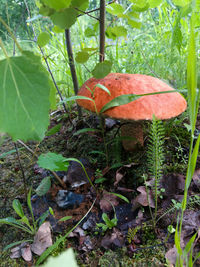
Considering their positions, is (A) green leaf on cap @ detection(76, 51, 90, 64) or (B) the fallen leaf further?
(A) green leaf on cap @ detection(76, 51, 90, 64)

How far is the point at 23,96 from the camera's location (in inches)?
20.3

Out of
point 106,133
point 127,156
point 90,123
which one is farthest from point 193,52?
point 90,123

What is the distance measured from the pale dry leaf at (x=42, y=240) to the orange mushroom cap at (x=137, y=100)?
0.65 meters

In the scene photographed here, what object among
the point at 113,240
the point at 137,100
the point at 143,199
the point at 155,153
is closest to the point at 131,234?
the point at 113,240

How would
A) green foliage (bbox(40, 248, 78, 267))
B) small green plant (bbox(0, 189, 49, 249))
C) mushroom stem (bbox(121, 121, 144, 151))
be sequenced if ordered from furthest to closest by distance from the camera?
mushroom stem (bbox(121, 121, 144, 151)) < small green plant (bbox(0, 189, 49, 249)) < green foliage (bbox(40, 248, 78, 267))

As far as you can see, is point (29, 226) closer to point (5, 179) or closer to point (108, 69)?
point (5, 179)

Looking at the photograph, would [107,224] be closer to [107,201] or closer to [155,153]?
[107,201]

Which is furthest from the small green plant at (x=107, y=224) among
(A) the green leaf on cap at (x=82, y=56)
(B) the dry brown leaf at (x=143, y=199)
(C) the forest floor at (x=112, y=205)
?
(A) the green leaf on cap at (x=82, y=56)

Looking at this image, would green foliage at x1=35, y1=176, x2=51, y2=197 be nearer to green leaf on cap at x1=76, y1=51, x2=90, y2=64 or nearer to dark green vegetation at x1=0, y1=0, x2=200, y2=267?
dark green vegetation at x1=0, y1=0, x2=200, y2=267

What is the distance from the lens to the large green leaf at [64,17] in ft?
2.39

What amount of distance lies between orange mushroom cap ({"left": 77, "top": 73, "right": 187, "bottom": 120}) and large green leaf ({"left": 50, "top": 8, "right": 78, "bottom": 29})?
0.42 m

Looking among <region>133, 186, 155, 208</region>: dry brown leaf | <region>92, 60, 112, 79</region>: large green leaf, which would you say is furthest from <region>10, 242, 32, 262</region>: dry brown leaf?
<region>92, 60, 112, 79</region>: large green leaf

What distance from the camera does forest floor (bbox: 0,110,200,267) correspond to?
88 cm

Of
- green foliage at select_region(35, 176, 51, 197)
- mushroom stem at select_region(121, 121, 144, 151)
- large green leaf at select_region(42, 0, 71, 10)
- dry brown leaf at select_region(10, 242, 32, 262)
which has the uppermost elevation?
large green leaf at select_region(42, 0, 71, 10)
